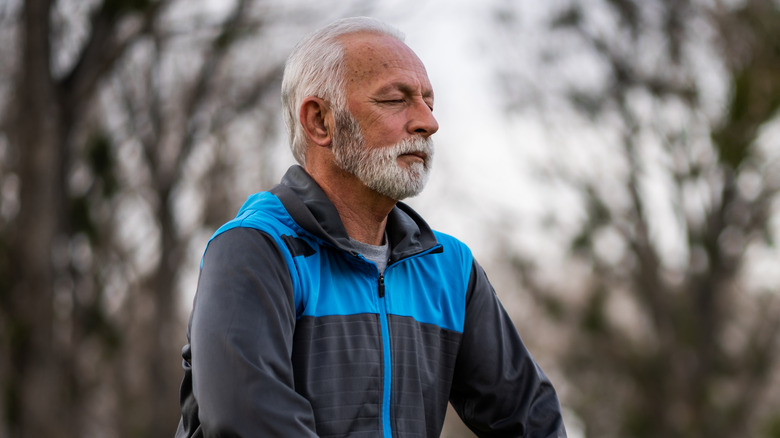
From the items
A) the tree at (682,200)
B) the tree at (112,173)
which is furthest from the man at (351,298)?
the tree at (682,200)

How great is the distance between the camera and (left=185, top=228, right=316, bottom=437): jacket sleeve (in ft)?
5.78

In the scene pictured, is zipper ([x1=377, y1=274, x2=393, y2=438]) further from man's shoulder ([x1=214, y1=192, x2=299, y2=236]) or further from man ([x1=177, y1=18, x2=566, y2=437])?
man's shoulder ([x1=214, y1=192, x2=299, y2=236])

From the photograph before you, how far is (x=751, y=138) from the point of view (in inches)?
488

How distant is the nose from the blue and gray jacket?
0.22m

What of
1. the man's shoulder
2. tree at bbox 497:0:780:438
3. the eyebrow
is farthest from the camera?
tree at bbox 497:0:780:438

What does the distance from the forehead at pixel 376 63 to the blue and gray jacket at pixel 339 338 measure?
0.27 meters

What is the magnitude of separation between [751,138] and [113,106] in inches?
378

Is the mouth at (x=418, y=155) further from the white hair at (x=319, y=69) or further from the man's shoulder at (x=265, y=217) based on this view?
the man's shoulder at (x=265, y=217)

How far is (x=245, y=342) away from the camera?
181cm

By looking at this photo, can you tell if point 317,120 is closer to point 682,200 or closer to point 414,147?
point 414,147

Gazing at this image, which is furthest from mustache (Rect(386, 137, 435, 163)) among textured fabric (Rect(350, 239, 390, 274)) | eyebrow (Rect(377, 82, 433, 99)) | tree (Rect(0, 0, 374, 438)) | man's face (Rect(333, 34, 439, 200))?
tree (Rect(0, 0, 374, 438))

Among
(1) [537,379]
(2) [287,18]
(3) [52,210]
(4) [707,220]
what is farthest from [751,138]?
(1) [537,379]

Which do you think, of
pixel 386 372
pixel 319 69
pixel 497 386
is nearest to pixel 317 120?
pixel 319 69

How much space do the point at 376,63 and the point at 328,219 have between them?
0.40 metres
